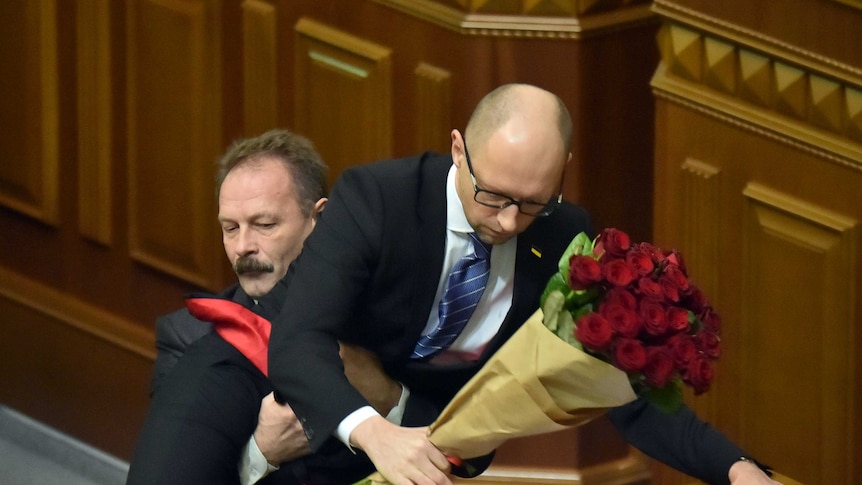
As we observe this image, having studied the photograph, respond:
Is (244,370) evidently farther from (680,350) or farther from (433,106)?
(433,106)

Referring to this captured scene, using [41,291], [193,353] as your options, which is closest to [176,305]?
[41,291]

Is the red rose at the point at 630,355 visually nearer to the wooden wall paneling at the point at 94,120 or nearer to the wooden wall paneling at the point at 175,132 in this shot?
the wooden wall paneling at the point at 175,132

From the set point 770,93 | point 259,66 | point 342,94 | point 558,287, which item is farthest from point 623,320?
point 259,66

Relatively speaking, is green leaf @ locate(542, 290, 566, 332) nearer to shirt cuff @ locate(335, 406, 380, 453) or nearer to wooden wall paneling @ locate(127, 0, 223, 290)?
shirt cuff @ locate(335, 406, 380, 453)

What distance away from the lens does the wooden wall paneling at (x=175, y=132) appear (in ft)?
14.5

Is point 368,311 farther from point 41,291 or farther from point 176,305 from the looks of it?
point 41,291

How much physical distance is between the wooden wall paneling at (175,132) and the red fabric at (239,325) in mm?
1366

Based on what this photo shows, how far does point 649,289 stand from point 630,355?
0.11 metres

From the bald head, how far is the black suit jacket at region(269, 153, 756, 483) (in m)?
0.25

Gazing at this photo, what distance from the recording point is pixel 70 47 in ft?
15.4

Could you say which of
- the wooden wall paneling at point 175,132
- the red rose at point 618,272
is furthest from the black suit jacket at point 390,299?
the wooden wall paneling at point 175,132

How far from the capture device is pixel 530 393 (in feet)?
7.80

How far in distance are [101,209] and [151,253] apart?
0.62ft

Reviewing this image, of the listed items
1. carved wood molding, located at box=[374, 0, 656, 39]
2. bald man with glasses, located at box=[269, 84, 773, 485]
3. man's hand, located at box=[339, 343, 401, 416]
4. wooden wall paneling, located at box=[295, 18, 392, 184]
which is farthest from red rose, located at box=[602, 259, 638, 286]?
wooden wall paneling, located at box=[295, 18, 392, 184]
